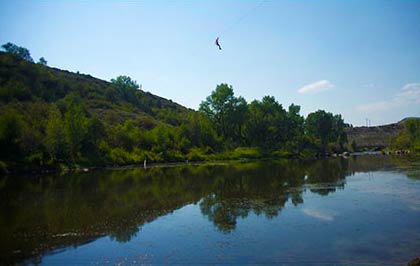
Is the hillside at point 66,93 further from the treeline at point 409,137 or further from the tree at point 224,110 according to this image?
the treeline at point 409,137

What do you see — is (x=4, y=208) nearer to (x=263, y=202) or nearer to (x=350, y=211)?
(x=263, y=202)

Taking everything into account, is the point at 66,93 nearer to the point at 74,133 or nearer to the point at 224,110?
the point at 224,110

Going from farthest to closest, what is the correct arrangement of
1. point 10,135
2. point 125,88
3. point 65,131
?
1. point 125,88
2. point 65,131
3. point 10,135

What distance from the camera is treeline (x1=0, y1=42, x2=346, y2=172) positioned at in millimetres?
66800

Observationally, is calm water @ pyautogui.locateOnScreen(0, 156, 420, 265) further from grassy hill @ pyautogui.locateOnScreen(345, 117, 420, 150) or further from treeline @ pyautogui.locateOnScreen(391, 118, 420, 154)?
grassy hill @ pyautogui.locateOnScreen(345, 117, 420, 150)

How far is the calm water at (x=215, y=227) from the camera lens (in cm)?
1499

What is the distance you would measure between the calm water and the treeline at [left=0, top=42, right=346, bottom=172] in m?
34.2

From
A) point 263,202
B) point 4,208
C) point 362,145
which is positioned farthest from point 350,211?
point 362,145

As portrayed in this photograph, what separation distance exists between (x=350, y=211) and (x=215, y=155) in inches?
3204

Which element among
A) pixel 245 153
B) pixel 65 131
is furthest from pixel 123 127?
pixel 245 153

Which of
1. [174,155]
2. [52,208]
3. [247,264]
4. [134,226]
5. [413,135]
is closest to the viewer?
[247,264]

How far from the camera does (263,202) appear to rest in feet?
90.7

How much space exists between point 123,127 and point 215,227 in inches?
3014

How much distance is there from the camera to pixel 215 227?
2031 cm
